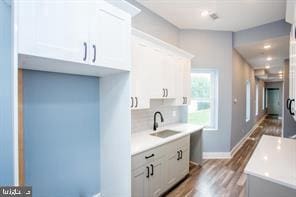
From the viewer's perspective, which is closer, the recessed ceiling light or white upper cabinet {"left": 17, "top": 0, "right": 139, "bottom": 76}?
white upper cabinet {"left": 17, "top": 0, "right": 139, "bottom": 76}

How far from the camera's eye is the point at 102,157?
212 centimetres

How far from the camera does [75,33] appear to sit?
1.39 metres

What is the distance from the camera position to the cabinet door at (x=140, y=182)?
2.01m

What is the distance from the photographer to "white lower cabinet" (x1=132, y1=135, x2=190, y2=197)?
6.77 ft

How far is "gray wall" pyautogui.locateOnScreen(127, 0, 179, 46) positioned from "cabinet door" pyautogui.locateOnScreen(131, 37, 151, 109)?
66 centimetres

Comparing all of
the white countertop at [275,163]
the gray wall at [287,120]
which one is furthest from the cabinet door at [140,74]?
the gray wall at [287,120]

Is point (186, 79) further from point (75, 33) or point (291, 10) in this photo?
point (75, 33)

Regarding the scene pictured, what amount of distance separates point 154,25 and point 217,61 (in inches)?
72.3

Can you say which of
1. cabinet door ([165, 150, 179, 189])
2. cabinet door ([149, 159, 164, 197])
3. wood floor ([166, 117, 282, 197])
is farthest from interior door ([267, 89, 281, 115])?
cabinet door ([149, 159, 164, 197])

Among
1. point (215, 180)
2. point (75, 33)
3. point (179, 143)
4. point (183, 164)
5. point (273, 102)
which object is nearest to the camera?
point (75, 33)

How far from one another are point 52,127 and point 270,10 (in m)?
3.90

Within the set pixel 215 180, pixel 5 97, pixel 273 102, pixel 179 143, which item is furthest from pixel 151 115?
pixel 273 102

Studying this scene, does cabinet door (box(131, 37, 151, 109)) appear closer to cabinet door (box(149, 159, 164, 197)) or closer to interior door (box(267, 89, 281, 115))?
cabinet door (box(149, 159, 164, 197))

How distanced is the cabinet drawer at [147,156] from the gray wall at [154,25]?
1949 mm
